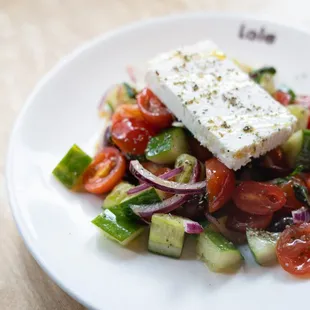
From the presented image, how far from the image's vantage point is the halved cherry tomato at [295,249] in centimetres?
254

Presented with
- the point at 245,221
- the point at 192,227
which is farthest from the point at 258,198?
the point at 192,227

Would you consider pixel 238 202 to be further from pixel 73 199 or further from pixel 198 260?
pixel 73 199

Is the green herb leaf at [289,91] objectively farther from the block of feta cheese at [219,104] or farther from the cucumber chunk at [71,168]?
the cucumber chunk at [71,168]

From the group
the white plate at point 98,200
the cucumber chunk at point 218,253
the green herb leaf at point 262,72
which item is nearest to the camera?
the white plate at point 98,200

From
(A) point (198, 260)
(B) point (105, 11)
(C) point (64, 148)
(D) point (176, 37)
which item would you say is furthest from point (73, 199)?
(B) point (105, 11)

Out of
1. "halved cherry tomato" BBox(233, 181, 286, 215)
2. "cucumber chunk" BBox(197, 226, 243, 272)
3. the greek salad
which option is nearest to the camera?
"cucumber chunk" BBox(197, 226, 243, 272)

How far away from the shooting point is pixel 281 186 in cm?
294

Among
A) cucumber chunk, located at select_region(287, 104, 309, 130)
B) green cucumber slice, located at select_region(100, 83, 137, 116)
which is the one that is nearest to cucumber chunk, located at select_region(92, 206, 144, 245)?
green cucumber slice, located at select_region(100, 83, 137, 116)

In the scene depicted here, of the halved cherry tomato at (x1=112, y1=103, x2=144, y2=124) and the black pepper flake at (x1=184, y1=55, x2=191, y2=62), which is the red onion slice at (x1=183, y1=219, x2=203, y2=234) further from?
the black pepper flake at (x1=184, y1=55, x2=191, y2=62)

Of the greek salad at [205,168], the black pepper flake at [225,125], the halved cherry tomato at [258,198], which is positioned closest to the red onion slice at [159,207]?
the greek salad at [205,168]

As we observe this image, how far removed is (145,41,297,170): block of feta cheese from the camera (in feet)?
9.41

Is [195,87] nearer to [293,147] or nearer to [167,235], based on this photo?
[293,147]

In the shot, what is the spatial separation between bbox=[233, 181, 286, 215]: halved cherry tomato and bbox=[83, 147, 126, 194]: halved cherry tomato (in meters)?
0.71

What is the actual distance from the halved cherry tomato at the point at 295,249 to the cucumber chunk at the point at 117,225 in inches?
29.5
